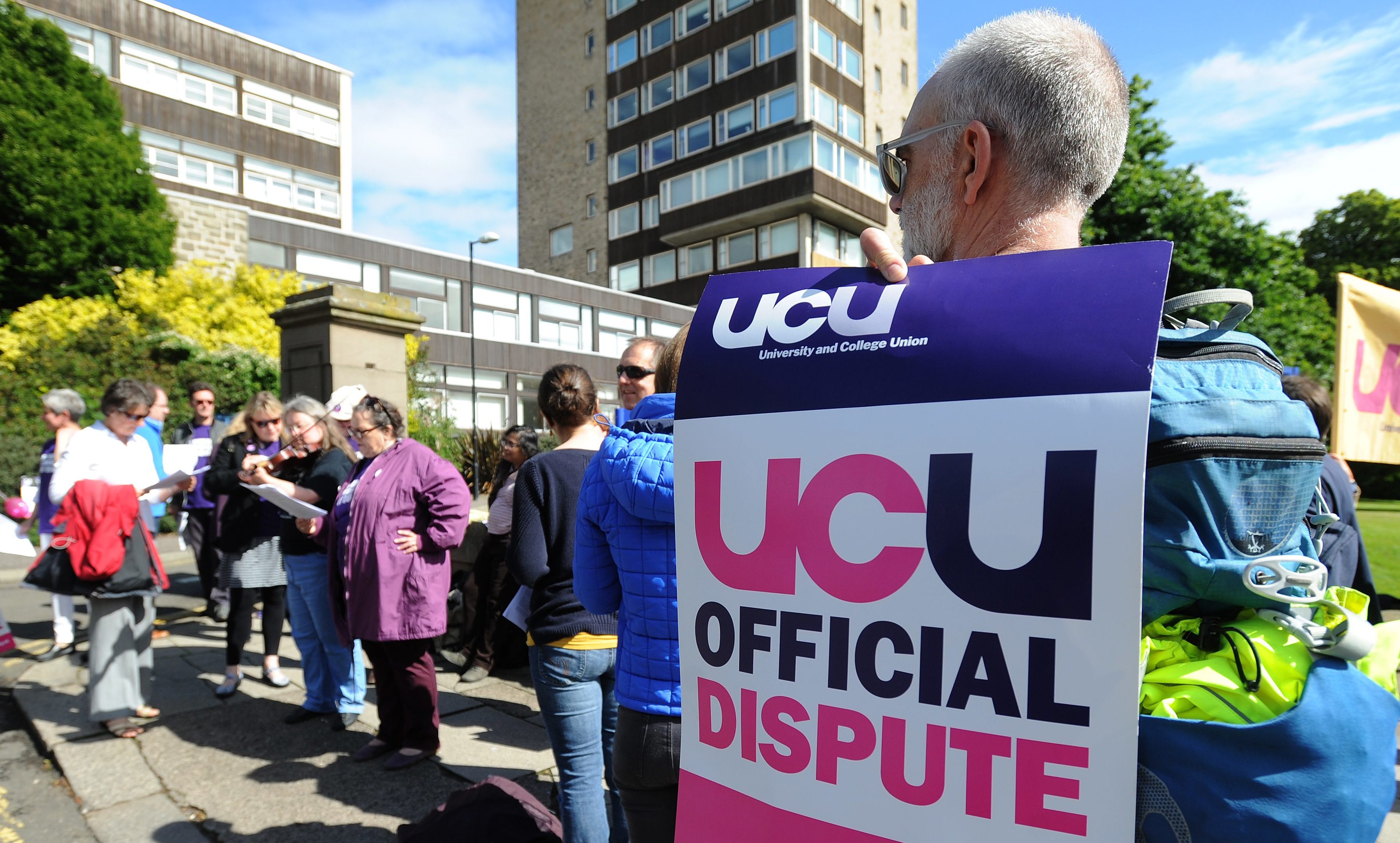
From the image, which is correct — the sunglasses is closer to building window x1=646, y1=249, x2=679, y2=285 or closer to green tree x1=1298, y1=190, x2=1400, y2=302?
building window x1=646, y1=249, x2=679, y2=285

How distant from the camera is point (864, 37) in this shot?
114ft

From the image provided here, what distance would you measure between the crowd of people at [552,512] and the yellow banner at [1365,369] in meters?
0.46

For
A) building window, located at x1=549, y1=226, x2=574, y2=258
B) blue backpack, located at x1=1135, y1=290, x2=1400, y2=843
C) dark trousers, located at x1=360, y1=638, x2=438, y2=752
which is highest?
building window, located at x1=549, y1=226, x2=574, y2=258

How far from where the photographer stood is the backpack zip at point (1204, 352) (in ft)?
3.08

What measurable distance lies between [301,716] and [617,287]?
35485mm

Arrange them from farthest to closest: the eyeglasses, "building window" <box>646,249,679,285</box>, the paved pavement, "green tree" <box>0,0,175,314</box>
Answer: "building window" <box>646,249,679,285</box>, "green tree" <box>0,0,175,314</box>, the paved pavement, the eyeglasses

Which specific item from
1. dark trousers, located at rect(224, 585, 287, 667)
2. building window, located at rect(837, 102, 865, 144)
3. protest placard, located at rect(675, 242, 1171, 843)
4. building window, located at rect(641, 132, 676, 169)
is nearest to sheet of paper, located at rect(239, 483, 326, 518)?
dark trousers, located at rect(224, 585, 287, 667)

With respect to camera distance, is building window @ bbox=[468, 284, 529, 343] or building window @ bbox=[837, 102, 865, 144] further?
building window @ bbox=[837, 102, 865, 144]

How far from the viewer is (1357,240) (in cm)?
3566

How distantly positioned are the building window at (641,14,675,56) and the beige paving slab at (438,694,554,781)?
121 feet

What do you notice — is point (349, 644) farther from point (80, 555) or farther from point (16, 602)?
point (16, 602)

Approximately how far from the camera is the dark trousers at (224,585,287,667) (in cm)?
514

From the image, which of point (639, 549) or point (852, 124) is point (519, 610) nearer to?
point (639, 549)

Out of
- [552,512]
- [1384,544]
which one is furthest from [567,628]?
[1384,544]
